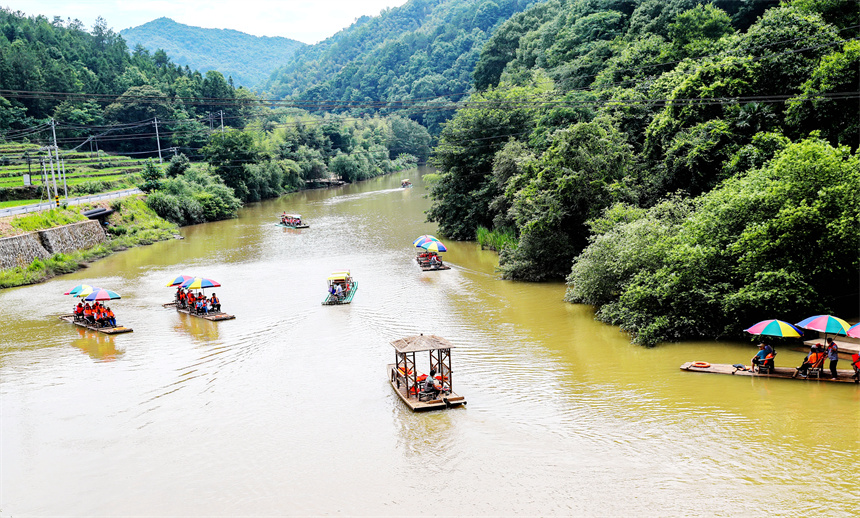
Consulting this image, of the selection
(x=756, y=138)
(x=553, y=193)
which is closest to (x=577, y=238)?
(x=553, y=193)

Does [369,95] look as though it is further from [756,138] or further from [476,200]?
[756,138]

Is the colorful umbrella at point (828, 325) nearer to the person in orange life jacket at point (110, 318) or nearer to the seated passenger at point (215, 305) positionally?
the seated passenger at point (215, 305)

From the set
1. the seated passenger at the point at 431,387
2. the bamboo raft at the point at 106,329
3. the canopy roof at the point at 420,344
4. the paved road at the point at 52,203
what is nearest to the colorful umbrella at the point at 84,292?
the bamboo raft at the point at 106,329

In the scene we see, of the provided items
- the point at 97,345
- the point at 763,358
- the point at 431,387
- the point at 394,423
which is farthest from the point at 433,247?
the point at 763,358

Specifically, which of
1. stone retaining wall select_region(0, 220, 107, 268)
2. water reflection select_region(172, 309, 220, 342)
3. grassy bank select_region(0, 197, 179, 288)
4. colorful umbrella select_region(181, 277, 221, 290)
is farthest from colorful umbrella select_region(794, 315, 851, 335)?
stone retaining wall select_region(0, 220, 107, 268)

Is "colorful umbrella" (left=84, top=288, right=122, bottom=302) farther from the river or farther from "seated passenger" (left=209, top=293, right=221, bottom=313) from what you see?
"seated passenger" (left=209, top=293, right=221, bottom=313)

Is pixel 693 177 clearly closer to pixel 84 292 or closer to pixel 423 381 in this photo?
pixel 423 381
